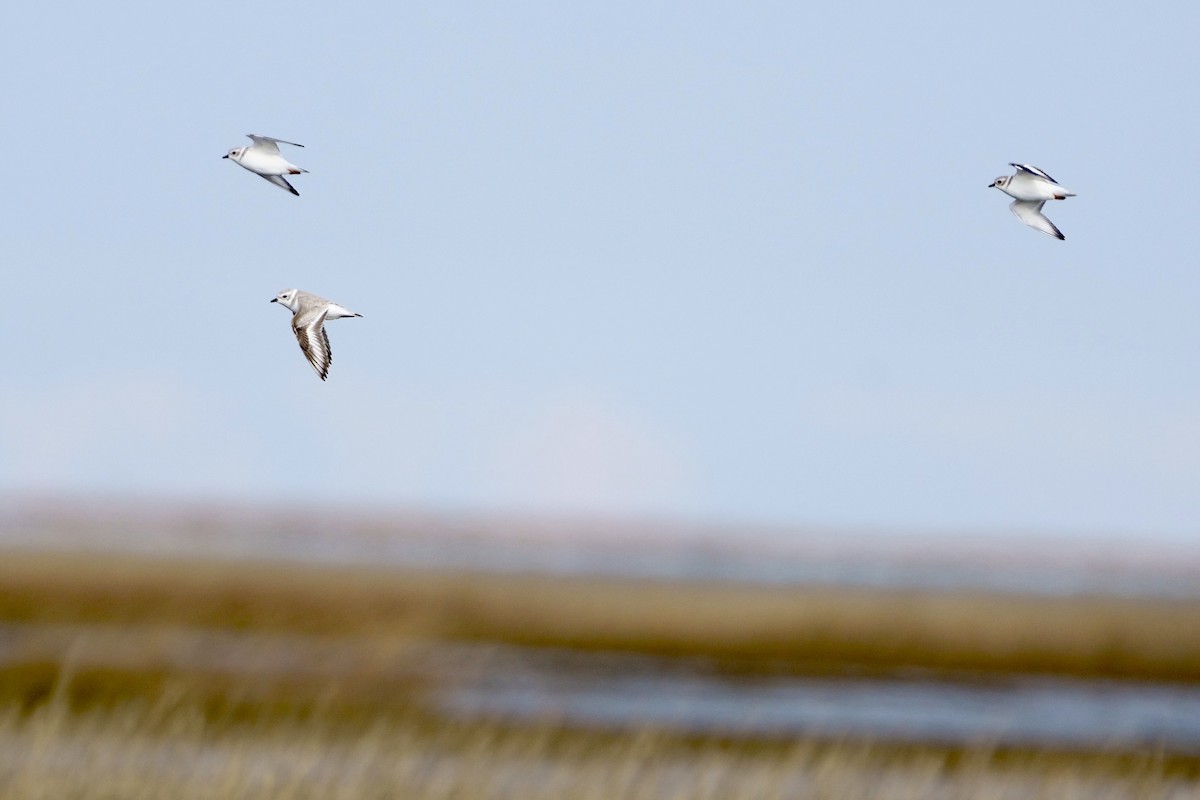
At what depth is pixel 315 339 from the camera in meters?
8.42

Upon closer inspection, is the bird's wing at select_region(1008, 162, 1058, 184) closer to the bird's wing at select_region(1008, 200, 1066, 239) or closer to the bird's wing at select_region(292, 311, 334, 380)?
the bird's wing at select_region(1008, 200, 1066, 239)

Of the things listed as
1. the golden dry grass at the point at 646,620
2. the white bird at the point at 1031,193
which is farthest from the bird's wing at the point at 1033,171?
the golden dry grass at the point at 646,620

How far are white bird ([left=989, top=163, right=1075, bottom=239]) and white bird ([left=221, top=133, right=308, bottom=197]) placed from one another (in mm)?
3666

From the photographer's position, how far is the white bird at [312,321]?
320 inches

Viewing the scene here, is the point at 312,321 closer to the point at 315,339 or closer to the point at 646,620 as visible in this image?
the point at 315,339

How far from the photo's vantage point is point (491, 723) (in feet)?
69.3

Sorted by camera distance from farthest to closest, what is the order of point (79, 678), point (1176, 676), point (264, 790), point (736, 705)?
point (1176, 676) → point (736, 705) → point (79, 678) → point (264, 790)

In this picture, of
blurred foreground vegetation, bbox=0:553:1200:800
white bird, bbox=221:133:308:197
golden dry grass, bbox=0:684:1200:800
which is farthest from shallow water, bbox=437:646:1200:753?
white bird, bbox=221:133:308:197

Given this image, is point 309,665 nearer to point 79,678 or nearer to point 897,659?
point 79,678

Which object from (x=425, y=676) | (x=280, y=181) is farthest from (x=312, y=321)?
(x=425, y=676)

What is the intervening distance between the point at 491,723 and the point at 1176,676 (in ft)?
55.7

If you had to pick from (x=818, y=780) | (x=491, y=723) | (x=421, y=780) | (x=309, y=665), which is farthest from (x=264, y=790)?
(x=309, y=665)

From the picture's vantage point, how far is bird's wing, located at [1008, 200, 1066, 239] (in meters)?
7.64

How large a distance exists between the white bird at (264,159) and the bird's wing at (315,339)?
84 cm
